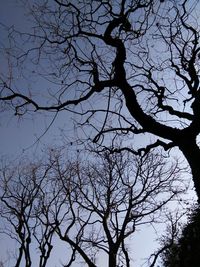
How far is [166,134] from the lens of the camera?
20.5 ft

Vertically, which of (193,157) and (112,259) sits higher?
(112,259)

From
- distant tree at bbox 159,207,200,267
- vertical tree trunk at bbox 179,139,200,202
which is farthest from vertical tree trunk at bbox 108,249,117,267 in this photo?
vertical tree trunk at bbox 179,139,200,202

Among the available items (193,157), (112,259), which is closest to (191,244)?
(112,259)

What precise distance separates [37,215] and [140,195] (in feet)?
19.3

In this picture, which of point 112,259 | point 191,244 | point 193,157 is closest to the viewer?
point 193,157

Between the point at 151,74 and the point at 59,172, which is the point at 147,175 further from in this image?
the point at 151,74

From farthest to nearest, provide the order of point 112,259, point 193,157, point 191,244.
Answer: point 191,244 < point 112,259 < point 193,157

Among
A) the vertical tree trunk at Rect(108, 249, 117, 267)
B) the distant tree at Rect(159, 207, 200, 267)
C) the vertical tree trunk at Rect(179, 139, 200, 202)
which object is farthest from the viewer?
the distant tree at Rect(159, 207, 200, 267)

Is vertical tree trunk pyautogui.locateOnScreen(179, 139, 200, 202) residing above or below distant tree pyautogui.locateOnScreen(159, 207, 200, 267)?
below

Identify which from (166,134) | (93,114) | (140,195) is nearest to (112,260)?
(140,195)

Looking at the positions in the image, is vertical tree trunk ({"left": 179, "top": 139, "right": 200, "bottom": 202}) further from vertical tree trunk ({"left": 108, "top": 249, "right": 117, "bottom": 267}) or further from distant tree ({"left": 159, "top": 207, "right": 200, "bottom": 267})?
distant tree ({"left": 159, "top": 207, "right": 200, "bottom": 267})

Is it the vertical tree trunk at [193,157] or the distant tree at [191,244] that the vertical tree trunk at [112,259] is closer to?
the distant tree at [191,244]

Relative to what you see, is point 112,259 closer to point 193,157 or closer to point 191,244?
point 191,244

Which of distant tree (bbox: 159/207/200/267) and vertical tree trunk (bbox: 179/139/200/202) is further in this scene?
distant tree (bbox: 159/207/200/267)
